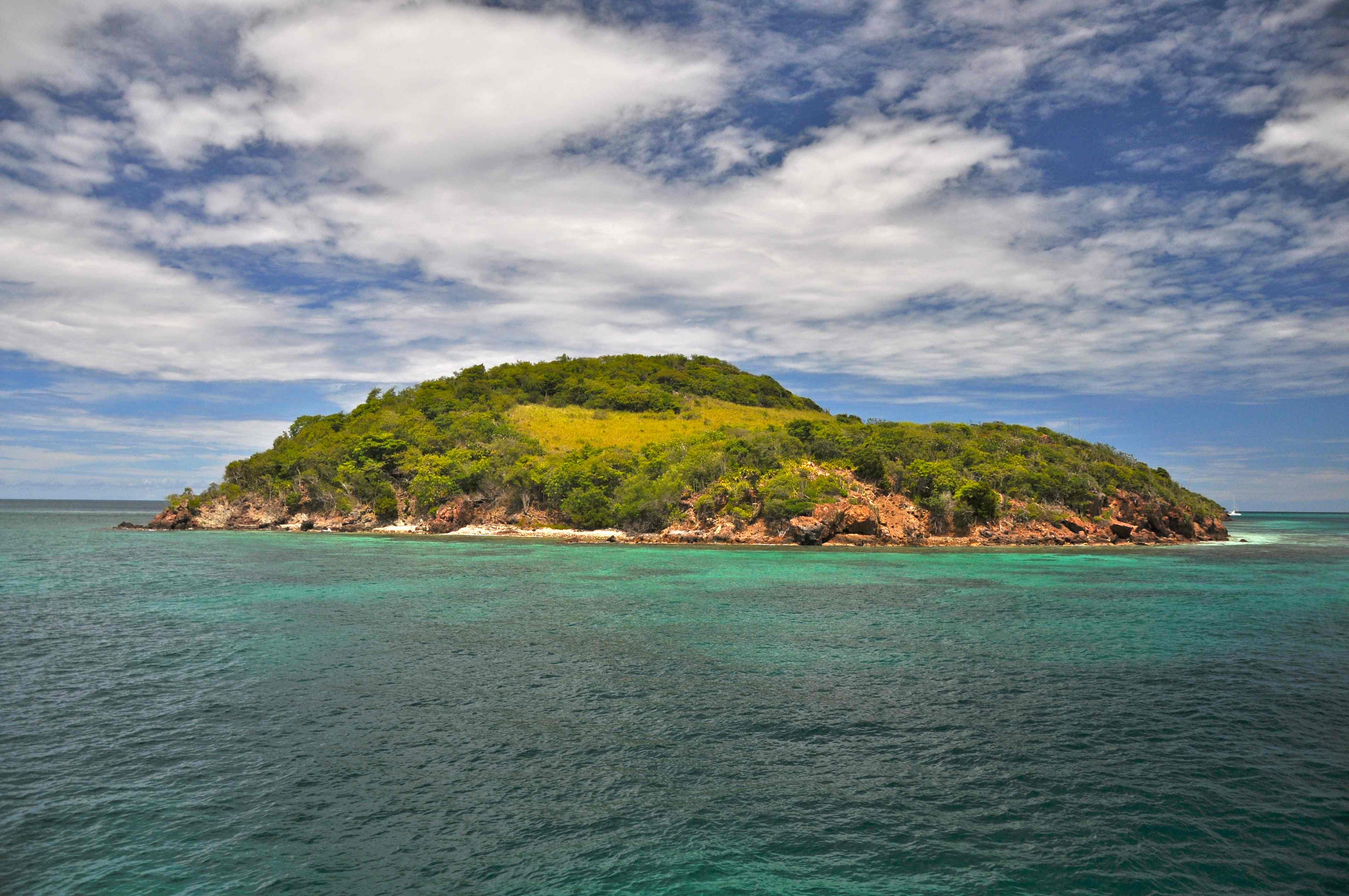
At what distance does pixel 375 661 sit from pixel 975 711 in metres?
16.3

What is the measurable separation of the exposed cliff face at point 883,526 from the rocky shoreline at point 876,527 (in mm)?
96

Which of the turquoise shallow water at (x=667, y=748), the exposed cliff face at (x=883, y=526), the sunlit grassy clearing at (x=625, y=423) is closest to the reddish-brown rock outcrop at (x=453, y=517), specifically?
Result: the exposed cliff face at (x=883, y=526)

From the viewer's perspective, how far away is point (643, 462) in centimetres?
9025

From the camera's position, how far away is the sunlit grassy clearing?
105 meters

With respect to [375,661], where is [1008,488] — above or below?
above

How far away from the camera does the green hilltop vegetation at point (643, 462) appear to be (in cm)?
8075

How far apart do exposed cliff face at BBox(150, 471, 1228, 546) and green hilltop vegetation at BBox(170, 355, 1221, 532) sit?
43.3 inches

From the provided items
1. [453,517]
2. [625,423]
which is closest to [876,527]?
[625,423]

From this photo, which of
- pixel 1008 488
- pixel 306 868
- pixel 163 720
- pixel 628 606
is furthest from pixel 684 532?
pixel 306 868

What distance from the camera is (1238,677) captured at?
64.3 ft

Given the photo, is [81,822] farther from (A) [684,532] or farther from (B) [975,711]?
(A) [684,532]

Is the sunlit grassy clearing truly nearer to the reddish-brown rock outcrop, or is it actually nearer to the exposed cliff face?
the reddish-brown rock outcrop

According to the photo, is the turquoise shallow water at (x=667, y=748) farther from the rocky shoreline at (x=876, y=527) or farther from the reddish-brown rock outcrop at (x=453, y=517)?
the reddish-brown rock outcrop at (x=453, y=517)

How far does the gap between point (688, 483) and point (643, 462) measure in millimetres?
9239
